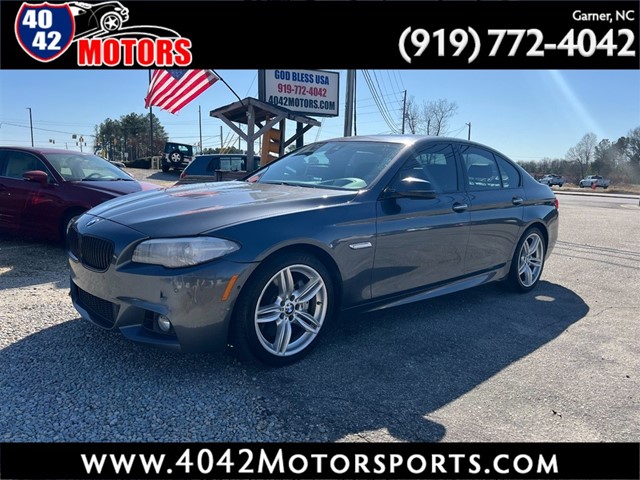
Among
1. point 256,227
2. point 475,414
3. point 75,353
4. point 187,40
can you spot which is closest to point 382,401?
point 475,414

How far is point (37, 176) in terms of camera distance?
20.0 feet

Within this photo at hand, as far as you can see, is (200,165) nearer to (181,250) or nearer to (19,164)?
(19,164)

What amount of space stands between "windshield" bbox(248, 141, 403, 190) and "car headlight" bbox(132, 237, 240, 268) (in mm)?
1208

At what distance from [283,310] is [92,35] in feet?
27.6

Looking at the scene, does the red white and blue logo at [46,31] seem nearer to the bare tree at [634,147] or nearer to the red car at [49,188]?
the red car at [49,188]

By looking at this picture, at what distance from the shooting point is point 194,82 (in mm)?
13594

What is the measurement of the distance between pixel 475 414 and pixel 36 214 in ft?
19.8

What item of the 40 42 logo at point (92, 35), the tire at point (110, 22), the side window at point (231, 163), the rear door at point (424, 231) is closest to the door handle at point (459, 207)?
the rear door at point (424, 231)

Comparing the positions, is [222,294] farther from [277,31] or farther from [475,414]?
[277,31]

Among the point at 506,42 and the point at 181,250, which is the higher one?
the point at 506,42

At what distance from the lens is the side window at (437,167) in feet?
12.6

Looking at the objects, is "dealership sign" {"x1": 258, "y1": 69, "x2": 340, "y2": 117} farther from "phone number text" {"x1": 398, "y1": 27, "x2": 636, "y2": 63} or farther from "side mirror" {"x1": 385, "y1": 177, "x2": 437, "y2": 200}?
"side mirror" {"x1": 385, "y1": 177, "x2": 437, "y2": 200}

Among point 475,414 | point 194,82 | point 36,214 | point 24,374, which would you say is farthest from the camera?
point 194,82

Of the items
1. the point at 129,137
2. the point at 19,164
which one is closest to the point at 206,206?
the point at 19,164
